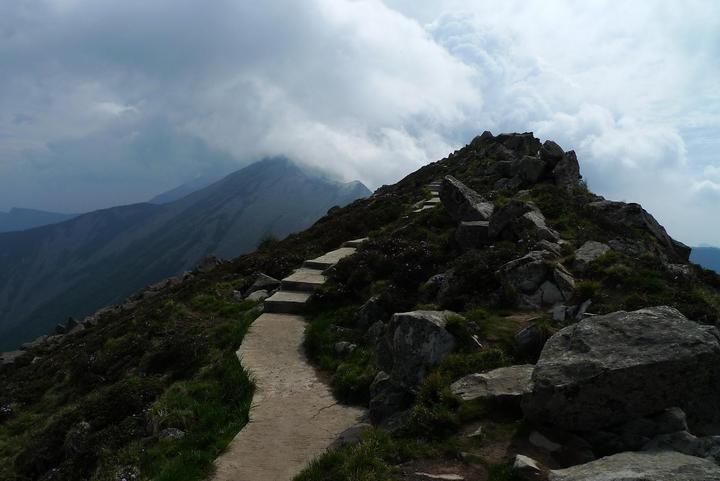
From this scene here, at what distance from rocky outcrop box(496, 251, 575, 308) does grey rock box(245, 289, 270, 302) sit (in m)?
10.3

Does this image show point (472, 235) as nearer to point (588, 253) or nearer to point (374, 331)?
point (588, 253)

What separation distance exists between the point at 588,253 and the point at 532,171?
548 inches

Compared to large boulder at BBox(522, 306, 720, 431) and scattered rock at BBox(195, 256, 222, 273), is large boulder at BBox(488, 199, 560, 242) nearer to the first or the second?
large boulder at BBox(522, 306, 720, 431)

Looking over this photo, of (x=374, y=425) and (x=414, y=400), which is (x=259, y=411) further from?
(x=414, y=400)

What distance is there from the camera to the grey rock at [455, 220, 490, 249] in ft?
55.6

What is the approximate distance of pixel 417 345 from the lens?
9.85 m

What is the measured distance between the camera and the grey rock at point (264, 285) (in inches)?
831

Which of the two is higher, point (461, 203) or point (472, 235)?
point (461, 203)

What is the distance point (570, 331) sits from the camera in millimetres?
8258

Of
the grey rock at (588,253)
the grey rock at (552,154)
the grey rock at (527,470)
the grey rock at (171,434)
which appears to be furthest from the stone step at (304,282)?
the grey rock at (552,154)

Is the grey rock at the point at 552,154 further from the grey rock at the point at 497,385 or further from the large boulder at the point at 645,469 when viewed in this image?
the large boulder at the point at 645,469

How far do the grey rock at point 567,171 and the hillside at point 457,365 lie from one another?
6.92 ft

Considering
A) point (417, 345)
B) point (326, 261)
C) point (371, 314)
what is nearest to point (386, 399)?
point (417, 345)

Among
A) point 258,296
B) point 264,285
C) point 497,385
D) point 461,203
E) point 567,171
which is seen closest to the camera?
point 497,385
